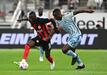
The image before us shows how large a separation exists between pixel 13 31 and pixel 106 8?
7.34m

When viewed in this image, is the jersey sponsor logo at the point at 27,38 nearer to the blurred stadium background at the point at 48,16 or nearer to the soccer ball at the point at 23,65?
the blurred stadium background at the point at 48,16

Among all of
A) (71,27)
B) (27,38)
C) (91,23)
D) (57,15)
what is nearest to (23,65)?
(57,15)

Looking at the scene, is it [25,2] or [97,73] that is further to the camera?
[25,2]

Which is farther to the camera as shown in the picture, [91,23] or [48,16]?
[91,23]

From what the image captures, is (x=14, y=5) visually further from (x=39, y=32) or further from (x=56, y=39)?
(x=39, y=32)

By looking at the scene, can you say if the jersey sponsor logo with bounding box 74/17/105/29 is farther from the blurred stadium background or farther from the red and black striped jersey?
the red and black striped jersey

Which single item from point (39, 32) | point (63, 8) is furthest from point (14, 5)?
point (39, 32)

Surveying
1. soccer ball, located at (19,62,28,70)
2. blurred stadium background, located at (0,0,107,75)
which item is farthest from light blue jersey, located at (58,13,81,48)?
blurred stadium background, located at (0,0,107,75)

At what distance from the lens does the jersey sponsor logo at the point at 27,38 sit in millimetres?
29500

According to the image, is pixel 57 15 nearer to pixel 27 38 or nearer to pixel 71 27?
pixel 71 27

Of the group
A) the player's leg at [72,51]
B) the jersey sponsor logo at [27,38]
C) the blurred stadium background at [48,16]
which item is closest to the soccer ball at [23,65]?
the player's leg at [72,51]

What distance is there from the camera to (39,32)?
58.3ft

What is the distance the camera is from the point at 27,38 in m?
29.6

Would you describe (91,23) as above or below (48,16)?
below
